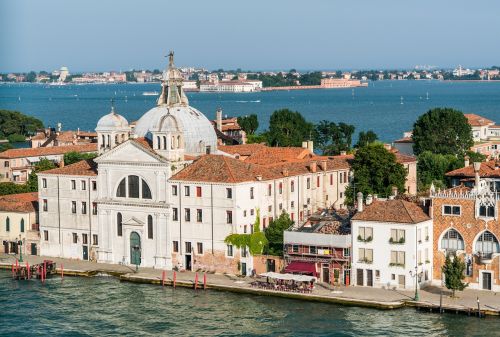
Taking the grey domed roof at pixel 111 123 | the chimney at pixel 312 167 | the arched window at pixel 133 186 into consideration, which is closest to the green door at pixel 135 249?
the arched window at pixel 133 186

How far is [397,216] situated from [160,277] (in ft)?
41.2

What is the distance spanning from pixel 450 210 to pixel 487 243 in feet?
7.45

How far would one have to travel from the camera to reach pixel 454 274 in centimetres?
4634

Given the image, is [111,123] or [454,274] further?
[111,123]

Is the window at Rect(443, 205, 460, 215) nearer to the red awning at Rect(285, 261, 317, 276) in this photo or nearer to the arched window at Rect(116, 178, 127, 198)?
the red awning at Rect(285, 261, 317, 276)

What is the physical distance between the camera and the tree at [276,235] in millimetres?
53375

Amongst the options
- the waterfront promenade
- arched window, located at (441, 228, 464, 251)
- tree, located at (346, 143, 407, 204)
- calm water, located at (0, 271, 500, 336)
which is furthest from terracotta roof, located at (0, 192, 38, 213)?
arched window, located at (441, 228, 464, 251)

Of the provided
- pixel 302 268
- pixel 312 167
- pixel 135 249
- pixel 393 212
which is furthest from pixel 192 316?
pixel 312 167

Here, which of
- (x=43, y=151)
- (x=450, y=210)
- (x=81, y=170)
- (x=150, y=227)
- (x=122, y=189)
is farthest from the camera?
(x=43, y=151)

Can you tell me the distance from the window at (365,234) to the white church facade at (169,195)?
6.22 m

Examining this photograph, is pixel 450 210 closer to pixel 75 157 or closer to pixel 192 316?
pixel 192 316

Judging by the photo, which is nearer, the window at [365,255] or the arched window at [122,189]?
the window at [365,255]

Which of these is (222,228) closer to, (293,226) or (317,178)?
(293,226)

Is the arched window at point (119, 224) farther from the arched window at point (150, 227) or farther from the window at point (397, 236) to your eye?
the window at point (397, 236)
